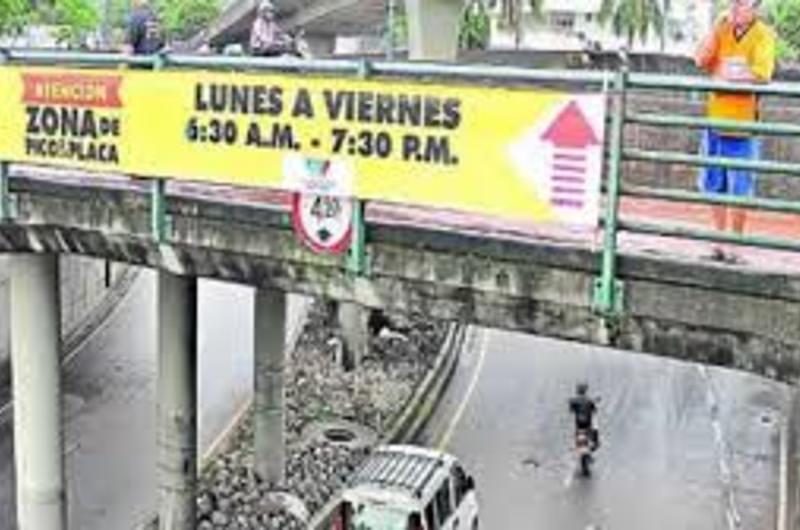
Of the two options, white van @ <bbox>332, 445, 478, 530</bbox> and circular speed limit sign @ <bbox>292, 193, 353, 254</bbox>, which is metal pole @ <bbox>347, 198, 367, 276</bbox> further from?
white van @ <bbox>332, 445, 478, 530</bbox>

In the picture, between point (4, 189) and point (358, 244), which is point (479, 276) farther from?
point (4, 189)

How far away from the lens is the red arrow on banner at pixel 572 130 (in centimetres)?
884

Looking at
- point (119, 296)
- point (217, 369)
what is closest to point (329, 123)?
point (217, 369)

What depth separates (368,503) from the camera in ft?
51.6

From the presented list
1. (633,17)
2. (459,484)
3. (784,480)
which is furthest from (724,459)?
(633,17)

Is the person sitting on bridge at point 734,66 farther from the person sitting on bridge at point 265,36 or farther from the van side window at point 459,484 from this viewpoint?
the person sitting on bridge at point 265,36

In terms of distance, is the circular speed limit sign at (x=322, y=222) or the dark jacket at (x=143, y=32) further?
the dark jacket at (x=143, y=32)

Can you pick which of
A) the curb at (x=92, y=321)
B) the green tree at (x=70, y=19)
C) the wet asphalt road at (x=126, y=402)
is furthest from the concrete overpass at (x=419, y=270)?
the green tree at (x=70, y=19)

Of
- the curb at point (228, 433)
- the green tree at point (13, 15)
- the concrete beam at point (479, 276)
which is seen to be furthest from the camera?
the green tree at point (13, 15)

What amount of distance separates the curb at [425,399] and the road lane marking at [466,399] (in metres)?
0.45

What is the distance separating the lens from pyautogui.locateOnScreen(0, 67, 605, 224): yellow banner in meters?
9.01

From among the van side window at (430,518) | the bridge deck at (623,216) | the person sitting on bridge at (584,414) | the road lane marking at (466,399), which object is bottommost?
the road lane marking at (466,399)

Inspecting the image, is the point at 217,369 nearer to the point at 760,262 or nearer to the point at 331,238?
the point at 331,238

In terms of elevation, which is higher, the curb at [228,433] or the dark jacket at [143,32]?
the dark jacket at [143,32]
